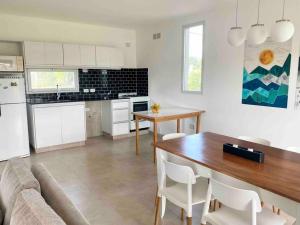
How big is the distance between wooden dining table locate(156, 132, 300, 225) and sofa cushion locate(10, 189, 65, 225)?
1219 millimetres

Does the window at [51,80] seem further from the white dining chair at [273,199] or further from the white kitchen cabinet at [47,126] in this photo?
the white dining chair at [273,199]

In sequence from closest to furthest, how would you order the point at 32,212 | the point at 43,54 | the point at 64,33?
1. the point at 32,212
2. the point at 43,54
3. the point at 64,33

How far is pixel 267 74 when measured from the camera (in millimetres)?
3658

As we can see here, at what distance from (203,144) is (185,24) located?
10.5ft

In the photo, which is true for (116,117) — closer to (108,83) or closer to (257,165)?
(108,83)

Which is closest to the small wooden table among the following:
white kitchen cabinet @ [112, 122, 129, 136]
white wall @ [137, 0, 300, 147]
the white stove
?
white wall @ [137, 0, 300, 147]

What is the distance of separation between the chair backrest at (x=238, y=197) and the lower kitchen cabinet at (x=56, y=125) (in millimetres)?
3873

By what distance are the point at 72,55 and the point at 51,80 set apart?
0.74m

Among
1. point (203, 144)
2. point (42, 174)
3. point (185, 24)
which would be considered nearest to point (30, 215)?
point (42, 174)

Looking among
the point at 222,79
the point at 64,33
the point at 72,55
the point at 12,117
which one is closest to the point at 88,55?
the point at 72,55

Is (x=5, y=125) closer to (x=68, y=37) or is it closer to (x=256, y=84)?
(x=68, y=37)

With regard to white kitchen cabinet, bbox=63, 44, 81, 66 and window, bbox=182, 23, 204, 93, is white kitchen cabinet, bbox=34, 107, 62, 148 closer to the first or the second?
white kitchen cabinet, bbox=63, 44, 81, 66

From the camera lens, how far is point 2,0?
378 centimetres

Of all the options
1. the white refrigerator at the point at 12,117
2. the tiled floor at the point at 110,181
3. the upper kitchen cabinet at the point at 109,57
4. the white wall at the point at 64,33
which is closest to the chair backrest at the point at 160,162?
the tiled floor at the point at 110,181
